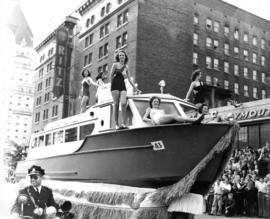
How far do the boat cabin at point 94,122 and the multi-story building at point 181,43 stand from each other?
21.9 m

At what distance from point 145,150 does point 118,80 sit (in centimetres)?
173

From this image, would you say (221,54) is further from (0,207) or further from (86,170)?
(0,207)

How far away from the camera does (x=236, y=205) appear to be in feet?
47.5

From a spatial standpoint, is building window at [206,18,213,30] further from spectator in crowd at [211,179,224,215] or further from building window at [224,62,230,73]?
spectator in crowd at [211,179,224,215]

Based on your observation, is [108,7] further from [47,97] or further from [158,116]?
[158,116]

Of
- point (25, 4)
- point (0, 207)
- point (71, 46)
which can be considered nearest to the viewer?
point (0, 207)

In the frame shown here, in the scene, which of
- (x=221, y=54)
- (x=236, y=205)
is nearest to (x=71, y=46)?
(x=221, y=54)

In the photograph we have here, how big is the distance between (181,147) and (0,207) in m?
3.43

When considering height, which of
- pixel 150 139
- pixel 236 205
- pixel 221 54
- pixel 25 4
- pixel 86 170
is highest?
pixel 221 54

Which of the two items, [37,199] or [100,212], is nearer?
[37,199]

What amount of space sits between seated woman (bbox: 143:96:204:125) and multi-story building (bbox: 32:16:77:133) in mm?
32264

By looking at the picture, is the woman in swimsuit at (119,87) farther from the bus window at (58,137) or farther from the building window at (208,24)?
the building window at (208,24)

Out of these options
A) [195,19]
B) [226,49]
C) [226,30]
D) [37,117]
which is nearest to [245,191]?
[195,19]

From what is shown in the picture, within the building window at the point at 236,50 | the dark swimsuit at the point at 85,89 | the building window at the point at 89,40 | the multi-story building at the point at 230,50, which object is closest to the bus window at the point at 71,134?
the dark swimsuit at the point at 85,89
